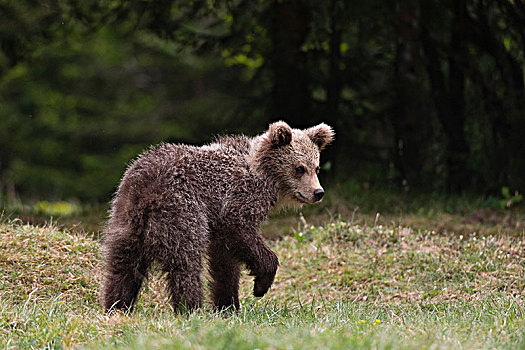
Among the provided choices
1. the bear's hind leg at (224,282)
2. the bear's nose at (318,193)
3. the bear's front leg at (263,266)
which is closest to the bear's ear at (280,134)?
the bear's nose at (318,193)

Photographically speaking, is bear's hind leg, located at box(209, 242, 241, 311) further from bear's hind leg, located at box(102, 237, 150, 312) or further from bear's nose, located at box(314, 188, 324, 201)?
bear's nose, located at box(314, 188, 324, 201)

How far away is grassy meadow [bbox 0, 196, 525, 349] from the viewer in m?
4.03

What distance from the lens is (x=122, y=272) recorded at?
17.2 feet

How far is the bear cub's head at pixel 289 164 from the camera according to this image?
18.5 ft

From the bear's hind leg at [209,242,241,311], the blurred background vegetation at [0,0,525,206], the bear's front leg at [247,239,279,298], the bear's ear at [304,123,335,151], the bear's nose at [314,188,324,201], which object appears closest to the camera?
the bear's front leg at [247,239,279,298]

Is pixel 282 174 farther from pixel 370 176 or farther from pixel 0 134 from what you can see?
pixel 0 134

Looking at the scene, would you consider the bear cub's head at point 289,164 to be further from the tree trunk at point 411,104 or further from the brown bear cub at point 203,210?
the tree trunk at point 411,104

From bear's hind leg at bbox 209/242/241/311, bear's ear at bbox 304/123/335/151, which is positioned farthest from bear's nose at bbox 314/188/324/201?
bear's hind leg at bbox 209/242/241/311

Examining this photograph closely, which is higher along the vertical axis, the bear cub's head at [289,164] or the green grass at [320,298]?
the bear cub's head at [289,164]

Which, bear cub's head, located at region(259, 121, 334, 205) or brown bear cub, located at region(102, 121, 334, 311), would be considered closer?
brown bear cub, located at region(102, 121, 334, 311)

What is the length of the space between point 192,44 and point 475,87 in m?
4.46

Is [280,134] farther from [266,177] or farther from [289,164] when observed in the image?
[266,177]

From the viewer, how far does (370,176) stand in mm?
11258

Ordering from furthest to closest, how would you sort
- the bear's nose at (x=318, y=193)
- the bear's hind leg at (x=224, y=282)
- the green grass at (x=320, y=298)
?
the bear's hind leg at (x=224, y=282), the bear's nose at (x=318, y=193), the green grass at (x=320, y=298)
